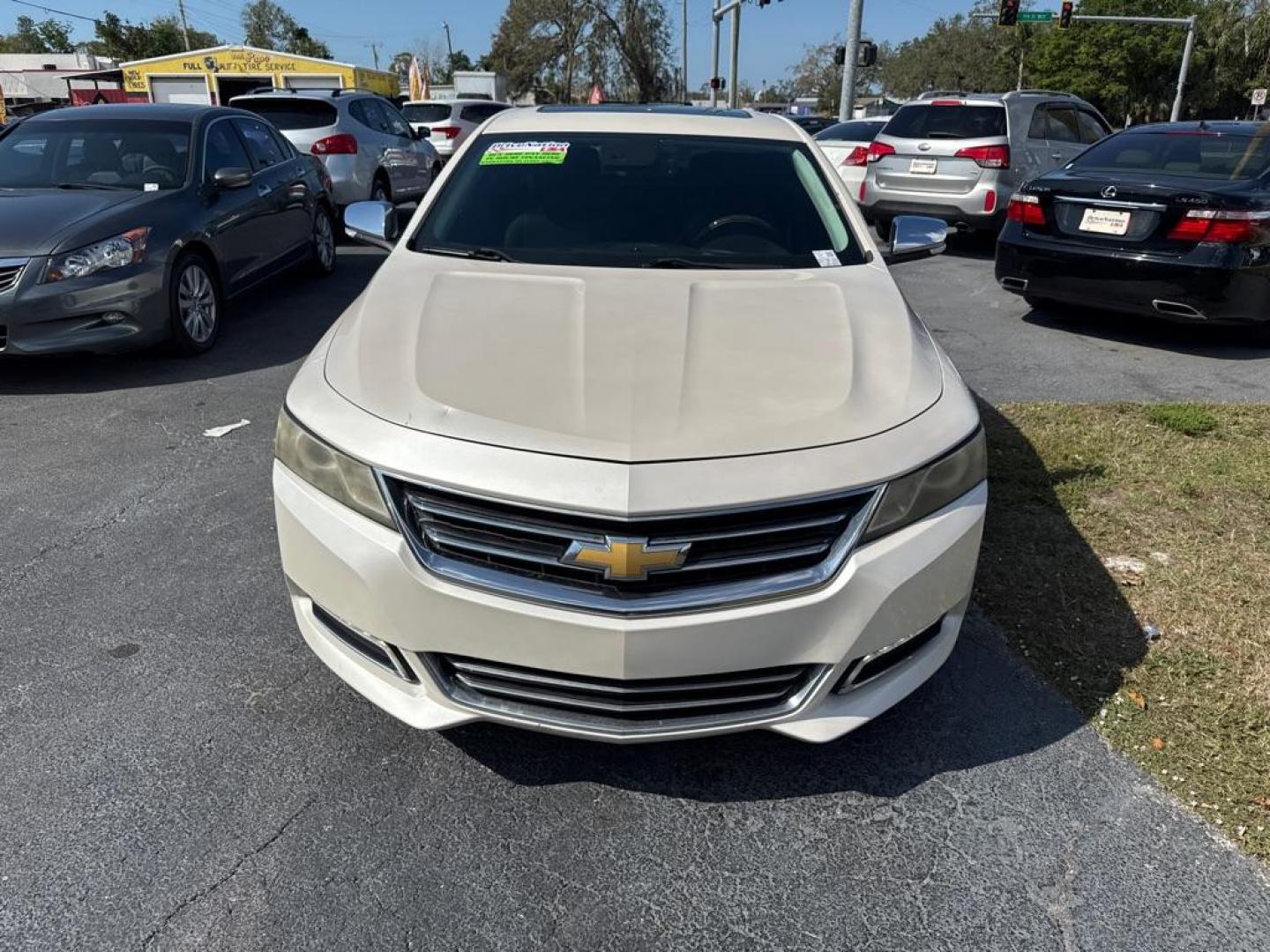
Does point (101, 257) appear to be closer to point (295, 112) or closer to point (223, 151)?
point (223, 151)

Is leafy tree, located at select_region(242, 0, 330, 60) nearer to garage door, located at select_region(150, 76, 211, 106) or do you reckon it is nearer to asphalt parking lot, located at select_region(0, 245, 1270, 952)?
garage door, located at select_region(150, 76, 211, 106)

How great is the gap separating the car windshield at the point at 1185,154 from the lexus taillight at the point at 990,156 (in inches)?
95.8

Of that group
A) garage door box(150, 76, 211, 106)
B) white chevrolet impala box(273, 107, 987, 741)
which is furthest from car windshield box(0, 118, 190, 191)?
garage door box(150, 76, 211, 106)

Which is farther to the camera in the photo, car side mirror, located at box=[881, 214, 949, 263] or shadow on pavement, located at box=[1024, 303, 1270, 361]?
shadow on pavement, located at box=[1024, 303, 1270, 361]

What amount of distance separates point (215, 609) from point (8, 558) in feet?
3.42

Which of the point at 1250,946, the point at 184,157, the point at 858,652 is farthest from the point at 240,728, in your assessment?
the point at 184,157

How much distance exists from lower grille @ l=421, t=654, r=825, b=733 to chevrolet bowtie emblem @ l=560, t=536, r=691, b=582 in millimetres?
270

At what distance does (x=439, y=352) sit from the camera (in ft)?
8.17

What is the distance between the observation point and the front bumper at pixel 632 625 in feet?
6.63

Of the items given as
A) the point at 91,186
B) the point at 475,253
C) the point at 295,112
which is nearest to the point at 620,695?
the point at 475,253

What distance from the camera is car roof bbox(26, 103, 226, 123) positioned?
21.9 feet

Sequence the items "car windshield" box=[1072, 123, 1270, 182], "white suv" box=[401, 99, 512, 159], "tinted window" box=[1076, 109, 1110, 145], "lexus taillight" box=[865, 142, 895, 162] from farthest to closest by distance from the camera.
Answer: "white suv" box=[401, 99, 512, 159]
"tinted window" box=[1076, 109, 1110, 145]
"lexus taillight" box=[865, 142, 895, 162]
"car windshield" box=[1072, 123, 1270, 182]

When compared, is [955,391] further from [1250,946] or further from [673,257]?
[1250,946]

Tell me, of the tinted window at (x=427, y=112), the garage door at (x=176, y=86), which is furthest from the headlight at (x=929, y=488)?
the garage door at (x=176, y=86)
